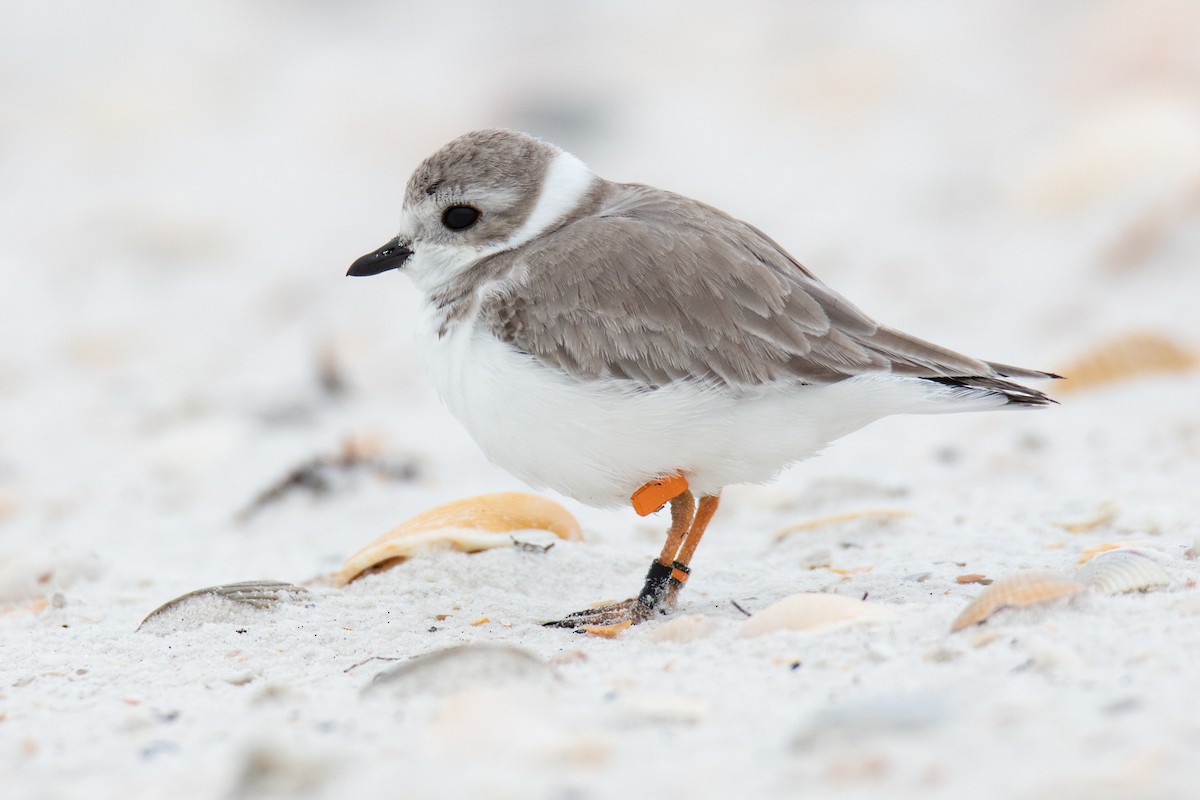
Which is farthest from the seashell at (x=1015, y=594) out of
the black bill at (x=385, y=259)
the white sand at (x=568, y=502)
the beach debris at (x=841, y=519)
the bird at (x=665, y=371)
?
the black bill at (x=385, y=259)

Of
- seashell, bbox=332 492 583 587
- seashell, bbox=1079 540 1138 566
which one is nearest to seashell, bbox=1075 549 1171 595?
seashell, bbox=1079 540 1138 566

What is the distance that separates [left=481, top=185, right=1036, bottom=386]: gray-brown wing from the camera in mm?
3289

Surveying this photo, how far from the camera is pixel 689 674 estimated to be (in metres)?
2.60

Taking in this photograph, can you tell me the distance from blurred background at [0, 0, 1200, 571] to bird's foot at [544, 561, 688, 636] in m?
1.67

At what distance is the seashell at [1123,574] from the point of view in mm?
2868

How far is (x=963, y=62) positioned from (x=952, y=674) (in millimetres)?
10320

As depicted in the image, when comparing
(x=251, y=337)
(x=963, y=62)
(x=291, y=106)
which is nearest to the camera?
(x=251, y=337)

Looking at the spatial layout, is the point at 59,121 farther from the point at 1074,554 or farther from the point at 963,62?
the point at 1074,554

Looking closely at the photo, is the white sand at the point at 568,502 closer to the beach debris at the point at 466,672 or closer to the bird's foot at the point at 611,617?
the beach debris at the point at 466,672

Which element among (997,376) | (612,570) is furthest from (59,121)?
(997,376)

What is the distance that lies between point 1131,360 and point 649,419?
318 centimetres

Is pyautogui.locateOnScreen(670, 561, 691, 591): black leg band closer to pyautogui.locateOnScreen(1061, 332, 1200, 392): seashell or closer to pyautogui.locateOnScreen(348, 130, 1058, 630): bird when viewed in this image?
pyautogui.locateOnScreen(348, 130, 1058, 630): bird

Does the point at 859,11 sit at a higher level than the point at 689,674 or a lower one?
higher

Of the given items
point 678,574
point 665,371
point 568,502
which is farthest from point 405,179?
point 665,371
